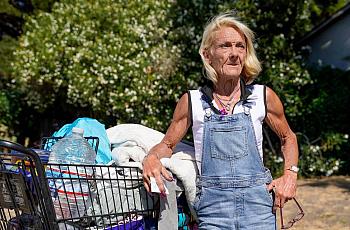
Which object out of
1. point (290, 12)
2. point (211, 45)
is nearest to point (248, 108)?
point (211, 45)

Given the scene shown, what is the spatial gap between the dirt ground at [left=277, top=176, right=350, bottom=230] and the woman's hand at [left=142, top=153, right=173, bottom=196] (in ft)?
10.5

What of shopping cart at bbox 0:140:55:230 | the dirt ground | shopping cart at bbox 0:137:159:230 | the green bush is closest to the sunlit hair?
shopping cart at bbox 0:137:159:230

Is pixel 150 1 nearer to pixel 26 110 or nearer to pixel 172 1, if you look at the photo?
pixel 172 1

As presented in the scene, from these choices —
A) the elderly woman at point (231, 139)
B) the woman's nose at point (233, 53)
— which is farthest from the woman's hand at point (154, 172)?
the woman's nose at point (233, 53)

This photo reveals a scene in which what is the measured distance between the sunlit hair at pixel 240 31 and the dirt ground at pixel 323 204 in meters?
3.06

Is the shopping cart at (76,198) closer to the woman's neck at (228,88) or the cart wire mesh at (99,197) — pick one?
the cart wire mesh at (99,197)

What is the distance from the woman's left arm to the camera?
8.75 ft

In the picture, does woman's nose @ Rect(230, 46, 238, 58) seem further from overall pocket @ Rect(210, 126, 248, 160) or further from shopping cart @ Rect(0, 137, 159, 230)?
shopping cart @ Rect(0, 137, 159, 230)

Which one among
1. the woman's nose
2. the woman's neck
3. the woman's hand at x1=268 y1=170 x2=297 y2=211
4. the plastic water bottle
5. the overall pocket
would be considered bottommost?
the woman's hand at x1=268 y1=170 x2=297 y2=211

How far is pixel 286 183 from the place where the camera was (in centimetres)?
268

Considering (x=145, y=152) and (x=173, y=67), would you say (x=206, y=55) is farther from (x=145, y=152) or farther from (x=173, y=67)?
(x=173, y=67)

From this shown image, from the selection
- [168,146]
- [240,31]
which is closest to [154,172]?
[168,146]

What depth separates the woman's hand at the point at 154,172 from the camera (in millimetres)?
2611

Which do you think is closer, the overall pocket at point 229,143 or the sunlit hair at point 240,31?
the overall pocket at point 229,143
